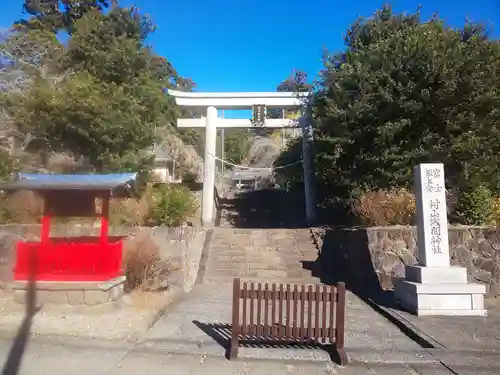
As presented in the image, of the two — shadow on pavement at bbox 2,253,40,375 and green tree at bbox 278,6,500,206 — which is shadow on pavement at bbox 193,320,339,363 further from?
green tree at bbox 278,6,500,206

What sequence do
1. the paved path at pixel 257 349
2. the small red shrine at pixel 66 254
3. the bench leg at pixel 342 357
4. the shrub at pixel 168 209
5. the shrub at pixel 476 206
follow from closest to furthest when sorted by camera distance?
the bench leg at pixel 342 357 < the paved path at pixel 257 349 < the small red shrine at pixel 66 254 < the shrub at pixel 476 206 < the shrub at pixel 168 209

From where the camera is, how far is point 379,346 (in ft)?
18.4

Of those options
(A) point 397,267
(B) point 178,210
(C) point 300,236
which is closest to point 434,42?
(A) point 397,267

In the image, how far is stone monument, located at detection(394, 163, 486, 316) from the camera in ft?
23.5

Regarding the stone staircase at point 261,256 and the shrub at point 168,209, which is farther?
the shrub at point 168,209

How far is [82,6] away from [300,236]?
60.5 ft

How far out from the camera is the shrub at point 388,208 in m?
10.7

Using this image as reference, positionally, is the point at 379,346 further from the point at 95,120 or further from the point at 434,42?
the point at 95,120

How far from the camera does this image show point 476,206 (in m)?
10.3

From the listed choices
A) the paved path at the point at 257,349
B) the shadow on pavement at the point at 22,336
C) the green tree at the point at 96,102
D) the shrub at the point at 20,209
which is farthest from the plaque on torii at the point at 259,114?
the shadow on pavement at the point at 22,336

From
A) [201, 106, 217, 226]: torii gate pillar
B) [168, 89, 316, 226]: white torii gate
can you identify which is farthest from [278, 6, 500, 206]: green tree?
[201, 106, 217, 226]: torii gate pillar

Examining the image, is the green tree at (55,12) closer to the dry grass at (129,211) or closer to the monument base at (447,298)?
the dry grass at (129,211)

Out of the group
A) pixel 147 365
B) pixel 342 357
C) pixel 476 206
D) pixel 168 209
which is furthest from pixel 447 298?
pixel 168 209

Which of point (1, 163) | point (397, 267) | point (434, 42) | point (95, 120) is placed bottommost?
point (397, 267)
